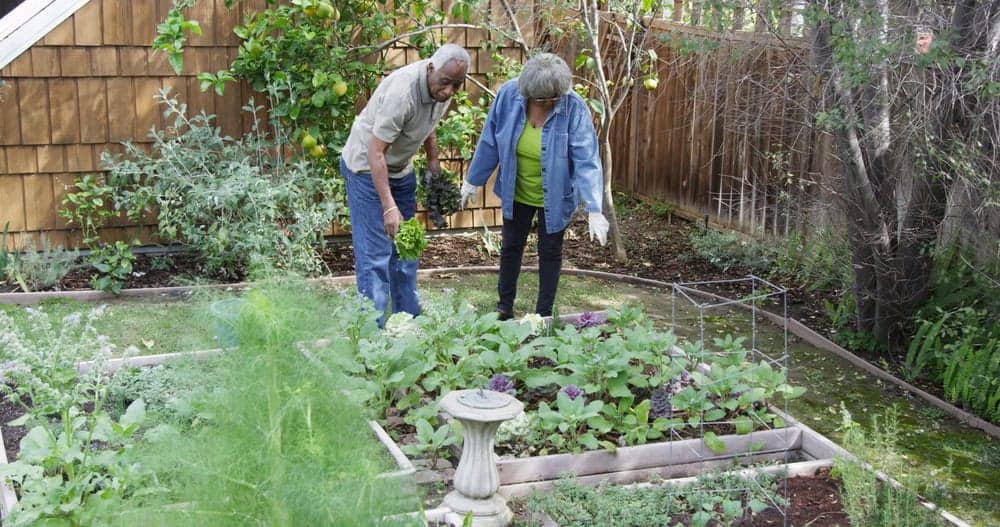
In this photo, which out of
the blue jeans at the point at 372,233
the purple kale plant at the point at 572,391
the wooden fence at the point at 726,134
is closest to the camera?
the purple kale plant at the point at 572,391

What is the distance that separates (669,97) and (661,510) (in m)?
6.31

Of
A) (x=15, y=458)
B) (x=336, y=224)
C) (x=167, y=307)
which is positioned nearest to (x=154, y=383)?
(x=15, y=458)

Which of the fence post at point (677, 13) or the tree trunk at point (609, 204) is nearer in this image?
the tree trunk at point (609, 204)

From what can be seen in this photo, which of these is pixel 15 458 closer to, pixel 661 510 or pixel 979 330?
pixel 661 510

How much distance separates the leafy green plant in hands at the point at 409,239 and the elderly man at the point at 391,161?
0.19ft

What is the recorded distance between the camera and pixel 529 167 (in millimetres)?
5656

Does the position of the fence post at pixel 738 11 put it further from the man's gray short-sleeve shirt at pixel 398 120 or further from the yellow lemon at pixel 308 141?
the yellow lemon at pixel 308 141

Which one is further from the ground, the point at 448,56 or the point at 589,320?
the point at 448,56

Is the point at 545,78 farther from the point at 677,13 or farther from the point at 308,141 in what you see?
the point at 677,13

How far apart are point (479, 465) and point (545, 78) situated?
2.34 m

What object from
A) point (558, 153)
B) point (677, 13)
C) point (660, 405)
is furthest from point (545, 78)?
point (677, 13)

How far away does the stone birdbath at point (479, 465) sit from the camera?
355cm

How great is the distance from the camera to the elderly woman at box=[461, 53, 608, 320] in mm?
5426

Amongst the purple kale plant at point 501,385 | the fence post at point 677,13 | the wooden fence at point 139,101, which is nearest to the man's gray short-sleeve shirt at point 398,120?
the purple kale plant at point 501,385
